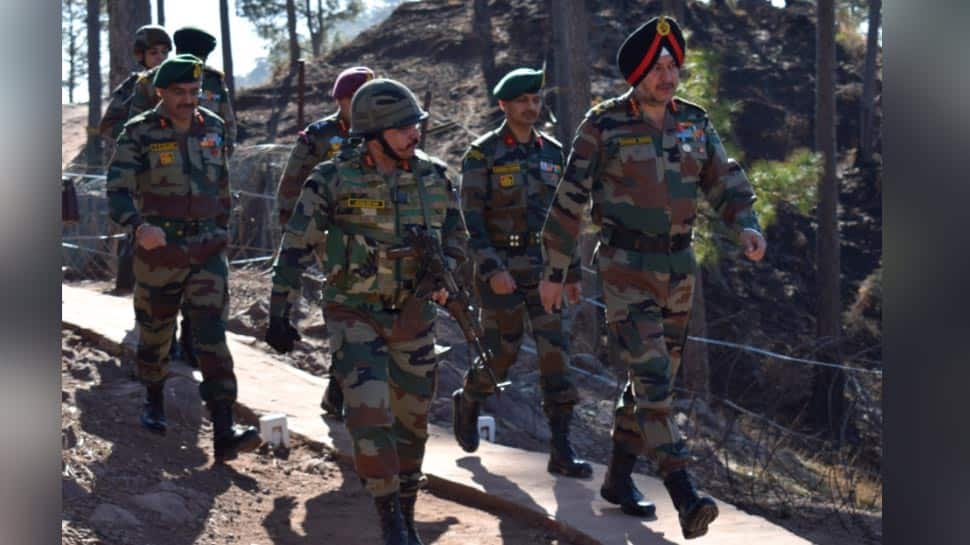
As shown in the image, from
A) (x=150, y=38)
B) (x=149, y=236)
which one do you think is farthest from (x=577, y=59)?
(x=149, y=236)

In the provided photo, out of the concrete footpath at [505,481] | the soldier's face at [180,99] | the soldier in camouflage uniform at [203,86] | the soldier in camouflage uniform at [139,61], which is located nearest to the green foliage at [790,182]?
the concrete footpath at [505,481]

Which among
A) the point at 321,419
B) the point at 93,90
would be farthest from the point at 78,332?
the point at 93,90

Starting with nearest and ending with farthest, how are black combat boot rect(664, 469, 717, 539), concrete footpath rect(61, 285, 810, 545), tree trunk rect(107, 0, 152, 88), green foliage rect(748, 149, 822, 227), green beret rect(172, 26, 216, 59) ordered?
black combat boot rect(664, 469, 717, 539), concrete footpath rect(61, 285, 810, 545), green beret rect(172, 26, 216, 59), tree trunk rect(107, 0, 152, 88), green foliage rect(748, 149, 822, 227)

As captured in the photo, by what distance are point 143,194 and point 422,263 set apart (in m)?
2.33

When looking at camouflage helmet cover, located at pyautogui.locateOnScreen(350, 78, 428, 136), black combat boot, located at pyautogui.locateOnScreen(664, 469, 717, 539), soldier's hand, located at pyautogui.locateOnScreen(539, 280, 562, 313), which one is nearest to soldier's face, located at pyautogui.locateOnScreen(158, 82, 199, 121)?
camouflage helmet cover, located at pyautogui.locateOnScreen(350, 78, 428, 136)

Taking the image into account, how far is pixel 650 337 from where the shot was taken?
5973mm

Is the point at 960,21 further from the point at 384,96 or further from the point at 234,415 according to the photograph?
the point at 234,415

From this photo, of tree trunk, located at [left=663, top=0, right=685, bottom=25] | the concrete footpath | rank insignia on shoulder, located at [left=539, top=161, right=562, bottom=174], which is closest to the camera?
the concrete footpath

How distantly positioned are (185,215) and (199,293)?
43 cm

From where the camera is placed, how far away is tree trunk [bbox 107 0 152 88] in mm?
13531

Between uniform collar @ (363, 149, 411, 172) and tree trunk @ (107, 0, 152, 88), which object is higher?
tree trunk @ (107, 0, 152, 88)

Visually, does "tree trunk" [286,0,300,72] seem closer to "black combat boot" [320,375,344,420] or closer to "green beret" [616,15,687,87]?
"black combat boot" [320,375,344,420]

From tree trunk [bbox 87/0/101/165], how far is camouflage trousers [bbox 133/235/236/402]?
23.0m

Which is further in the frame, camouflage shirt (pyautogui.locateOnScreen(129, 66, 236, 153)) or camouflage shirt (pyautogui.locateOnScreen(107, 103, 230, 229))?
camouflage shirt (pyautogui.locateOnScreen(129, 66, 236, 153))
